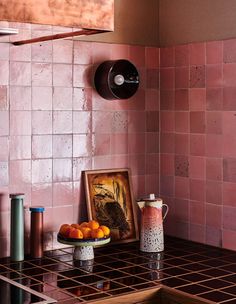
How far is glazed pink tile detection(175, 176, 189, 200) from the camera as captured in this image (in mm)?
2840

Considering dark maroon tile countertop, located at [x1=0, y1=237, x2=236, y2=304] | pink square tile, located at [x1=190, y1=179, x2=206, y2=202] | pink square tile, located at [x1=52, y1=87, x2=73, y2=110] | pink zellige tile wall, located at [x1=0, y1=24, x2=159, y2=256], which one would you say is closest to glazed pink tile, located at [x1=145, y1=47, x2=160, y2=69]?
pink zellige tile wall, located at [x1=0, y1=24, x2=159, y2=256]

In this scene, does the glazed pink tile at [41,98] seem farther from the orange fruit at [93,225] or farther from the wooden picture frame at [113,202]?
the orange fruit at [93,225]

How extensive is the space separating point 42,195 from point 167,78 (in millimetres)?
791

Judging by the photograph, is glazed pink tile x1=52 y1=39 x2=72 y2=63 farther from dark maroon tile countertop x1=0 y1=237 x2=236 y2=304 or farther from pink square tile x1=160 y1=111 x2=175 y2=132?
dark maroon tile countertop x1=0 y1=237 x2=236 y2=304

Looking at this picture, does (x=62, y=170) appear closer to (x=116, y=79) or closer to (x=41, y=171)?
(x=41, y=171)

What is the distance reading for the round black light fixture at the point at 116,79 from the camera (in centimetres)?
268

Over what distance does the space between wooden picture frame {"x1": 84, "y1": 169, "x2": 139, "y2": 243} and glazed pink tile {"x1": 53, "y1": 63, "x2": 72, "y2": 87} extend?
0.38 metres

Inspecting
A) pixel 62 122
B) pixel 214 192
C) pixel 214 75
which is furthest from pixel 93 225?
pixel 214 75

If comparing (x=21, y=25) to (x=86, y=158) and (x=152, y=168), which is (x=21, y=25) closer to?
(x=86, y=158)

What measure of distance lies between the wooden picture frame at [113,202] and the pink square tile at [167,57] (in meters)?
0.51

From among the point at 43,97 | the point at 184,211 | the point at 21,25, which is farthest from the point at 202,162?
the point at 21,25

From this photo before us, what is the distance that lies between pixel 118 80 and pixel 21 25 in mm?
460

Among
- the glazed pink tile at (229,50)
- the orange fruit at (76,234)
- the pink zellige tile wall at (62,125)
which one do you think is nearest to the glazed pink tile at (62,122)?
the pink zellige tile wall at (62,125)

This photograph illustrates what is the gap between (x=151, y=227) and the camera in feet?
8.46
